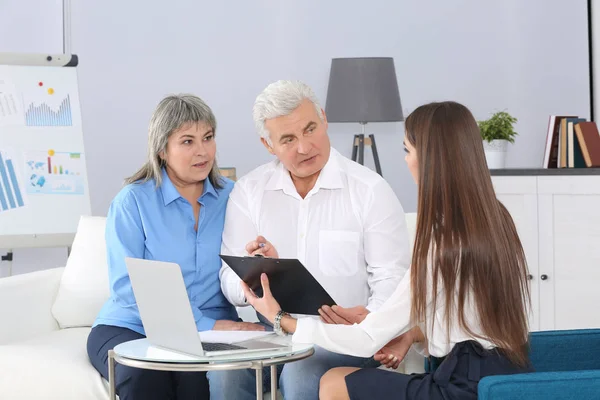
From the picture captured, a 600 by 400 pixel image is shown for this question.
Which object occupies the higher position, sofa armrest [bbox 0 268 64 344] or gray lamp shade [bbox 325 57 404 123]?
gray lamp shade [bbox 325 57 404 123]

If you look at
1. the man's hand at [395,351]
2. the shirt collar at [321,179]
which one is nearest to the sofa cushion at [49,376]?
the shirt collar at [321,179]

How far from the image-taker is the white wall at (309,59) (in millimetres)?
4668

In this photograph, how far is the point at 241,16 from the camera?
4.77m

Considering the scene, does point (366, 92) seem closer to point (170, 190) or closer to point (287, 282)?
point (170, 190)

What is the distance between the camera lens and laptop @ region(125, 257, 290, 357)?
186cm

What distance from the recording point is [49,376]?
2578 millimetres

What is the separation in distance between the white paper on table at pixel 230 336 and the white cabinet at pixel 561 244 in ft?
6.52

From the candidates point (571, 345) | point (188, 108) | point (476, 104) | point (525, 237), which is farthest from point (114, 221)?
point (476, 104)

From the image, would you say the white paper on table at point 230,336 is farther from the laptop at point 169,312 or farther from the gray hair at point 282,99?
the gray hair at point 282,99

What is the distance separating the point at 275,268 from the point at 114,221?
745 millimetres

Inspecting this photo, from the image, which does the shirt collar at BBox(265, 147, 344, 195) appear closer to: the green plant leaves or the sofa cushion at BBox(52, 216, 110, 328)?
the sofa cushion at BBox(52, 216, 110, 328)

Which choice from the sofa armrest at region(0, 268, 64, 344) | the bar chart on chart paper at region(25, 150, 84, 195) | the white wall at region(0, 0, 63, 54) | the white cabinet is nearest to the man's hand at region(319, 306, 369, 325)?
the sofa armrest at region(0, 268, 64, 344)

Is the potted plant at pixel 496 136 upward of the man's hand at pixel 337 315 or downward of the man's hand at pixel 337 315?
upward

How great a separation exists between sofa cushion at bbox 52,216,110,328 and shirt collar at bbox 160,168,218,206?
0.60 m
